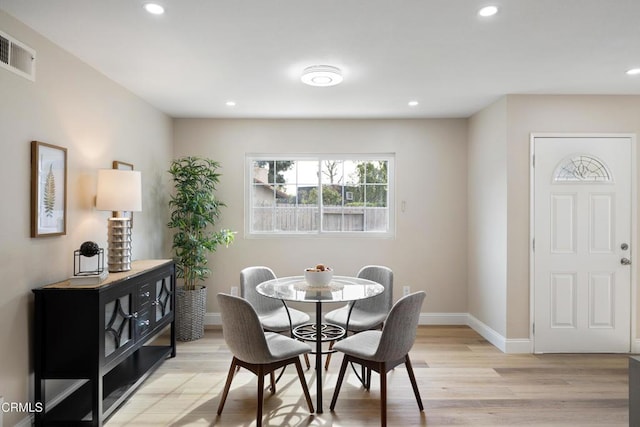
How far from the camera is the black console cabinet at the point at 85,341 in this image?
7.65 feet

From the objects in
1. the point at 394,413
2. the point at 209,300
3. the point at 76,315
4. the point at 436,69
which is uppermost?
the point at 436,69

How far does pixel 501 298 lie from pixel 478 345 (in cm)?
57

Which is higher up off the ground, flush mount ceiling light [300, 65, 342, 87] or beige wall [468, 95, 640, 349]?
flush mount ceiling light [300, 65, 342, 87]

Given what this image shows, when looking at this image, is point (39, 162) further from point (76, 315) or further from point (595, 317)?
point (595, 317)

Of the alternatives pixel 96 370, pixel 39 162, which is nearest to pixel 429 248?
pixel 96 370

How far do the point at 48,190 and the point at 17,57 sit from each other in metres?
0.80

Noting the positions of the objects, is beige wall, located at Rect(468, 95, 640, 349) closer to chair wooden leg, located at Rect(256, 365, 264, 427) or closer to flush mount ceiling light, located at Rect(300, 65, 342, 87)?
flush mount ceiling light, located at Rect(300, 65, 342, 87)

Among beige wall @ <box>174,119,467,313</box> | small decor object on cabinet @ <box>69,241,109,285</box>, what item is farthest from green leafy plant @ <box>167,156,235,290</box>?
small decor object on cabinet @ <box>69,241,109,285</box>

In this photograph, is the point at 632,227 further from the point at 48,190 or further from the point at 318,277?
the point at 48,190

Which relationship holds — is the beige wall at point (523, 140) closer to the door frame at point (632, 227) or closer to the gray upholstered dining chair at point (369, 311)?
the door frame at point (632, 227)

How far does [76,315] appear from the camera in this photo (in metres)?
2.33

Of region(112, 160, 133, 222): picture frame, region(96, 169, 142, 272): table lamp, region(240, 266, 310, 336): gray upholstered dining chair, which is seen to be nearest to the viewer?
region(96, 169, 142, 272): table lamp

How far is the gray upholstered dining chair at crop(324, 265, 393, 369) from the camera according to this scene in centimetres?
325

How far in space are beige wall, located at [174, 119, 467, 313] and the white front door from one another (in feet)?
3.53
